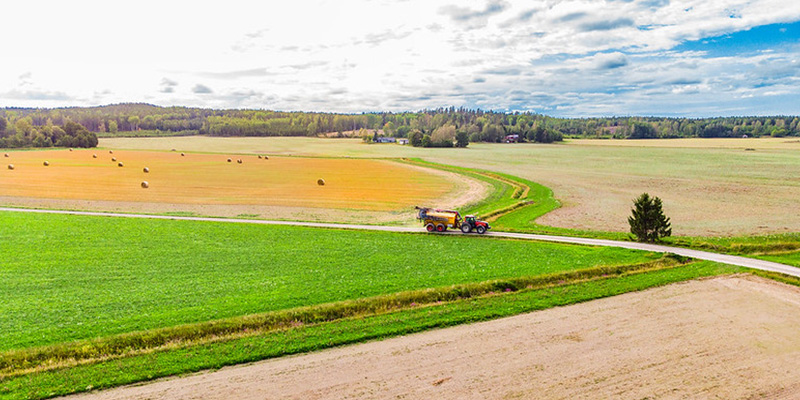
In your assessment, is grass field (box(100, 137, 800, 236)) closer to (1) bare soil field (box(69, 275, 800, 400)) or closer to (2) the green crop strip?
(2) the green crop strip

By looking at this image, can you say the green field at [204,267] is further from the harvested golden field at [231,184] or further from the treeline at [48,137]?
the treeline at [48,137]

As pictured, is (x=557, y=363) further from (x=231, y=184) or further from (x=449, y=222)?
(x=231, y=184)

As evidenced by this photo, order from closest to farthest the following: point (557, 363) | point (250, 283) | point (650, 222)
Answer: point (557, 363), point (250, 283), point (650, 222)

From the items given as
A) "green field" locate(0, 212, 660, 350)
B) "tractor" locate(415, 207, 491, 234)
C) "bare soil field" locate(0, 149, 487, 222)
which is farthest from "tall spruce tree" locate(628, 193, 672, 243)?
"bare soil field" locate(0, 149, 487, 222)

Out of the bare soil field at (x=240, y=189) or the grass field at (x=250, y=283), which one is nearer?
the grass field at (x=250, y=283)

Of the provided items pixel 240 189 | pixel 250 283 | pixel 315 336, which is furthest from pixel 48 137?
pixel 315 336

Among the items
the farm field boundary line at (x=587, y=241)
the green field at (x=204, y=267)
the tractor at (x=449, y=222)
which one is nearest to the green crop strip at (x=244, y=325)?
the green field at (x=204, y=267)
